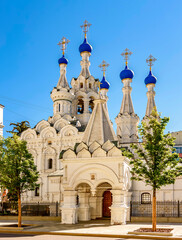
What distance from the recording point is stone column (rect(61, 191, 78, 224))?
1650 centimetres

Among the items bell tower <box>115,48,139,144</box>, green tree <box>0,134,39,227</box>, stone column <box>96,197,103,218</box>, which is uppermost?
bell tower <box>115,48,139,144</box>

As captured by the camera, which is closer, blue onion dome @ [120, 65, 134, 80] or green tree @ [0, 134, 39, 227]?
green tree @ [0, 134, 39, 227]

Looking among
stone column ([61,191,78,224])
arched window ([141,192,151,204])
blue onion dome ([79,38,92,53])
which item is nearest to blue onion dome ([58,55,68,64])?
blue onion dome ([79,38,92,53])

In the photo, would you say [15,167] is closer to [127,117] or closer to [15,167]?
[15,167]

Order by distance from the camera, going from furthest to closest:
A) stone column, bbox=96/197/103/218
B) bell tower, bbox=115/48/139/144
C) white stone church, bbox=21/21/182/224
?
bell tower, bbox=115/48/139/144 → stone column, bbox=96/197/103/218 → white stone church, bbox=21/21/182/224

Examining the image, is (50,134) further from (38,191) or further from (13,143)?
(13,143)

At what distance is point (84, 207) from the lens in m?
18.3

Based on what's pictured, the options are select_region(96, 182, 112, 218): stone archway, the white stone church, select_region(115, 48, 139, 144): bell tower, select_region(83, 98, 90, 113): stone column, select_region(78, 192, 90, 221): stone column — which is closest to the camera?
the white stone church

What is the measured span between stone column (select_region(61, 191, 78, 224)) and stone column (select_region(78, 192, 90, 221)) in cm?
157

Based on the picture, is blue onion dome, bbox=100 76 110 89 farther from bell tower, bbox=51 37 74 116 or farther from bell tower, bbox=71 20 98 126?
bell tower, bbox=51 37 74 116

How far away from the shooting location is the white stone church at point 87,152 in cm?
1634

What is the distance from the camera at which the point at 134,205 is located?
758 inches

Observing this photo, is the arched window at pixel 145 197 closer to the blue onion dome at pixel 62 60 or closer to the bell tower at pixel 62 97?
the bell tower at pixel 62 97

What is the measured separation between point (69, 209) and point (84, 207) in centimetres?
193
